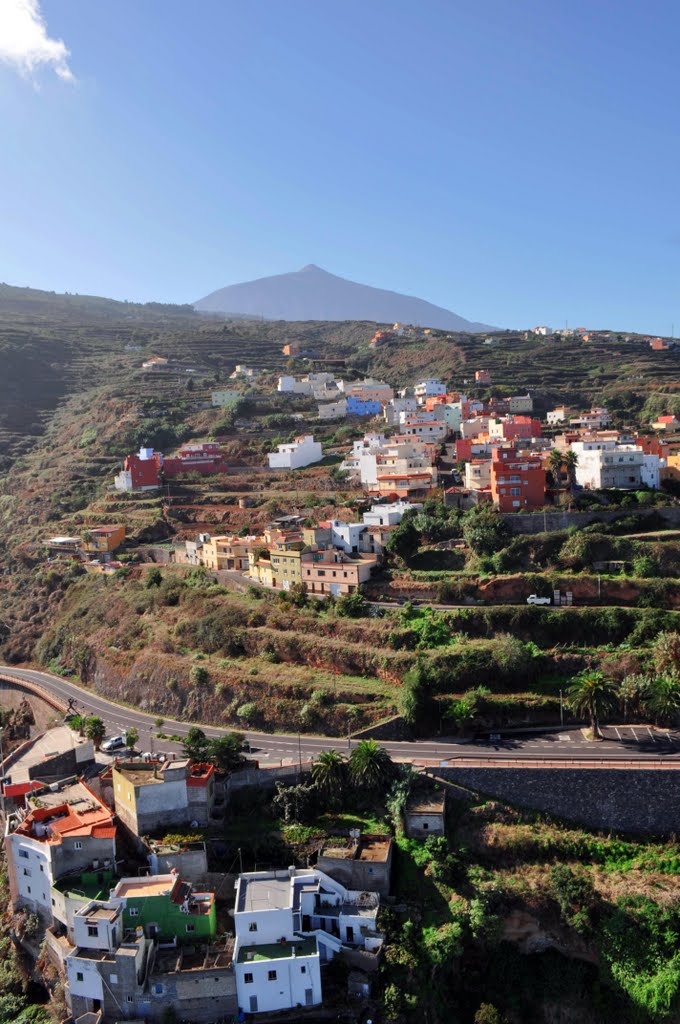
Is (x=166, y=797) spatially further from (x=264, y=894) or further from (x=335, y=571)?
(x=335, y=571)

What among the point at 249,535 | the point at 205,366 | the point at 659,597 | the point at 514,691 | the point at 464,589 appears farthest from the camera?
the point at 205,366

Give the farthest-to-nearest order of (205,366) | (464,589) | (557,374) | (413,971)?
1. (205,366)
2. (557,374)
3. (464,589)
4. (413,971)

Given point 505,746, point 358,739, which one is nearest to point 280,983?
point 358,739

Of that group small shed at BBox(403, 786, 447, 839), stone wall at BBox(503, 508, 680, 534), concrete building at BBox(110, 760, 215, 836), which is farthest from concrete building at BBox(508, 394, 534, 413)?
concrete building at BBox(110, 760, 215, 836)

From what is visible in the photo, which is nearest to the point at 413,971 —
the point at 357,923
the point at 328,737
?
the point at 357,923

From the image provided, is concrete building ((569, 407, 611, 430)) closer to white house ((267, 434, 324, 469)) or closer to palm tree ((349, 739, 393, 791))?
white house ((267, 434, 324, 469))

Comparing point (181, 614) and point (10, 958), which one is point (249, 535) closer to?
point (181, 614)
